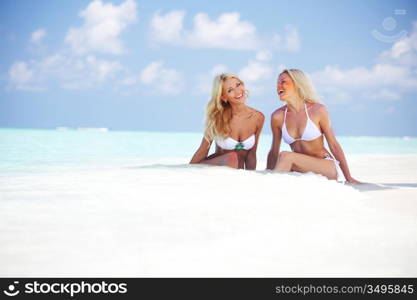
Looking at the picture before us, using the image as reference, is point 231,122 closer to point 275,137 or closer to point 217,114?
point 217,114

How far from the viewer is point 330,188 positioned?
13.5 feet

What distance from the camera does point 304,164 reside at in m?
4.86

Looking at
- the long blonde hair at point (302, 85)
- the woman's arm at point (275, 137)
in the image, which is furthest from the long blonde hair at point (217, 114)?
the long blonde hair at point (302, 85)

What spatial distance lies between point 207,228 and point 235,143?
8.74 feet

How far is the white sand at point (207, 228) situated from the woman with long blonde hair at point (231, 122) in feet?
3.31

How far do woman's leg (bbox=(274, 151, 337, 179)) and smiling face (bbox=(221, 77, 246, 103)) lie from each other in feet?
3.07

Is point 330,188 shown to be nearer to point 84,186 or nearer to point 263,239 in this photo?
point 263,239

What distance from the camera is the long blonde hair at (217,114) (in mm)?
5391

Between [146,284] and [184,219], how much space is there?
1.01 meters

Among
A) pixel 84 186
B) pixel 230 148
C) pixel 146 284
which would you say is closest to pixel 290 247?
pixel 146 284

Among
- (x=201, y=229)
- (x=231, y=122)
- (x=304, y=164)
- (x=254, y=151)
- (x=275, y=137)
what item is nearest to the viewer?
(x=201, y=229)
